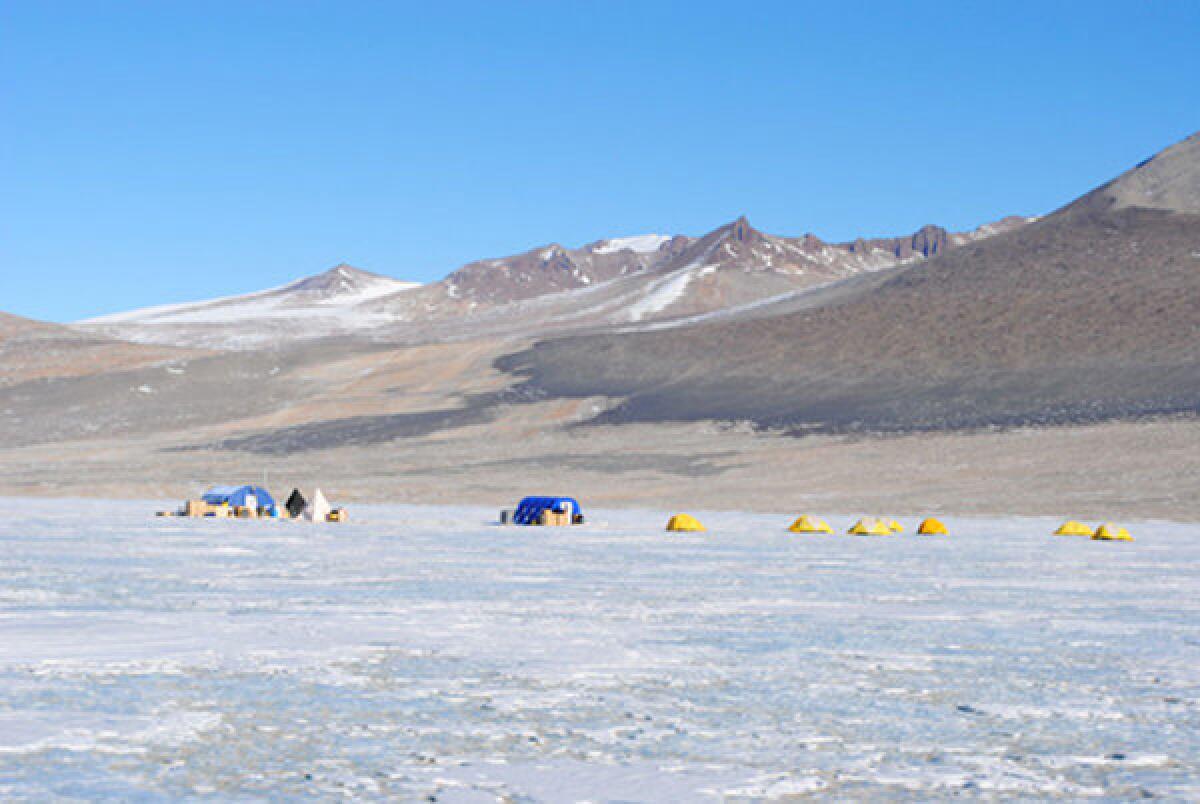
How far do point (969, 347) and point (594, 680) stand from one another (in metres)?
78.0

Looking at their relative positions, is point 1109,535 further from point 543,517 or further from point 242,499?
point 242,499

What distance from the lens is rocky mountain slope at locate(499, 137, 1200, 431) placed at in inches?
2972

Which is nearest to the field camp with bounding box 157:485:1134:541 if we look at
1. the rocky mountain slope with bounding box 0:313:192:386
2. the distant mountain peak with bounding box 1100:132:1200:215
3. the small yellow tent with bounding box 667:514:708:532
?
the small yellow tent with bounding box 667:514:708:532

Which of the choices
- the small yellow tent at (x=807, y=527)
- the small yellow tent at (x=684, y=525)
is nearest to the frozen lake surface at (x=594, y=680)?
the small yellow tent at (x=807, y=527)

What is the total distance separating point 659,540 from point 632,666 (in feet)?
72.1

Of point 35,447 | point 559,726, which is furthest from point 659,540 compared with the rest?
point 35,447

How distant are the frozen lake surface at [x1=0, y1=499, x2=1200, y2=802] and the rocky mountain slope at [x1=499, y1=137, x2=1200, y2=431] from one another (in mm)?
49607

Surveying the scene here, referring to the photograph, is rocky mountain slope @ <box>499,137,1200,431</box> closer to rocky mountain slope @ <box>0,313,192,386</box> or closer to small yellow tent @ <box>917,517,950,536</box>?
small yellow tent @ <box>917,517,950,536</box>

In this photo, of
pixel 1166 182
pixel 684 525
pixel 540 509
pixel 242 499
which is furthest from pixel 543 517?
pixel 1166 182

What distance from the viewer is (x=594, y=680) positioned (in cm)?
1320

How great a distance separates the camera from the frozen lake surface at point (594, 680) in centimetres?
932

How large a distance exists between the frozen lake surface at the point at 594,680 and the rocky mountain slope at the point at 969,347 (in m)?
49.6

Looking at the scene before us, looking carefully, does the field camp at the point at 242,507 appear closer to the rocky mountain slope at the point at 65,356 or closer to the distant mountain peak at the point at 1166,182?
the rocky mountain slope at the point at 65,356

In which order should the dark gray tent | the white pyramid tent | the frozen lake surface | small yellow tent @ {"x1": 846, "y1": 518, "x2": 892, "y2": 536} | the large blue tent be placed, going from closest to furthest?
the frozen lake surface
small yellow tent @ {"x1": 846, "y1": 518, "x2": 892, "y2": 536}
the white pyramid tent
the dark gray tent
the large blue tent
